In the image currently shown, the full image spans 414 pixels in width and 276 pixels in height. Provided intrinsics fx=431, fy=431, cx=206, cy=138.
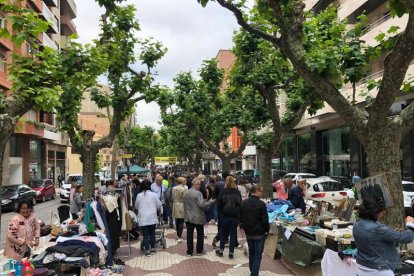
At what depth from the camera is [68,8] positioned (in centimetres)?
4869

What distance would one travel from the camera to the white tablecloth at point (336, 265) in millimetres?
6301

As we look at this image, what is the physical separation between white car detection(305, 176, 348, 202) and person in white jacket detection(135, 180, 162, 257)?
11356 mm

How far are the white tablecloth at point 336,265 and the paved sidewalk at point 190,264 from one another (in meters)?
2.00

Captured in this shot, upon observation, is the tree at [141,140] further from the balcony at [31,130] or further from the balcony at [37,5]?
the balcony at [37,5]

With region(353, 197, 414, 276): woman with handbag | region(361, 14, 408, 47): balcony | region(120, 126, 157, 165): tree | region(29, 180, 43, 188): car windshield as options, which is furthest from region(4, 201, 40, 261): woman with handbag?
region(120, 126, 157, 165): tree

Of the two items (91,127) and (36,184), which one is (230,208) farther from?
(91,127)

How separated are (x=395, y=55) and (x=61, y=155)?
5018 cm

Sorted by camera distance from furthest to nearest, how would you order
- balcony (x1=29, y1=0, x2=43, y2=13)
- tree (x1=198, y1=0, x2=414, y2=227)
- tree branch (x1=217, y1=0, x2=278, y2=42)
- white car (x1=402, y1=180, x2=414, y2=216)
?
balcony (x1=29, y1=0, x2=43, y2=13)
white car (x1=402, y1=180, x2=414, y2=216)
tree branch (x1=217, y1=0, x2=278, y2=42)
tree (x1=198, y1=0, x2=414, y2=227)

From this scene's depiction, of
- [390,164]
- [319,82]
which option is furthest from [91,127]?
[390,164]

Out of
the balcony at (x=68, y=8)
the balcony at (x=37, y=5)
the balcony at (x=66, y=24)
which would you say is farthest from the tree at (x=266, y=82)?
the balcony at (x=68, y=8)

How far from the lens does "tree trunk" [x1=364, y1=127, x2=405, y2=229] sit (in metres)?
6.34

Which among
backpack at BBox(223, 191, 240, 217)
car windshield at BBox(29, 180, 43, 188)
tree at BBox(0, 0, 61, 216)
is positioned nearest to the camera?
tree at BBox(0, 0, 61, 216)

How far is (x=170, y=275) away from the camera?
8.61m

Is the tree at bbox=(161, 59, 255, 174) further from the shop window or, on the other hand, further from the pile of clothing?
the pile of clothing
